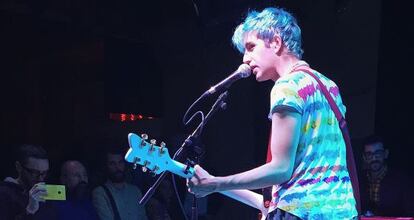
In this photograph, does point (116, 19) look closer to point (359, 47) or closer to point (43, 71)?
point (43, 71)

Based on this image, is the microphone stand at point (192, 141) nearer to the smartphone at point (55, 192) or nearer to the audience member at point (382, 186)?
the smartphone at point (55, 192)

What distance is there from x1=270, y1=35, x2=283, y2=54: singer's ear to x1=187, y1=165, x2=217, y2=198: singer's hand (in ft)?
1.76

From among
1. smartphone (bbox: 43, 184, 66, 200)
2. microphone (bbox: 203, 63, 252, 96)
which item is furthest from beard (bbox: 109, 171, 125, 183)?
microphone (bbox: 203, 63, 252, 96)

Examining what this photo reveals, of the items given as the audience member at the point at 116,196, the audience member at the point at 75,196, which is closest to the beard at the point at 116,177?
the audience member at the point at 116,196

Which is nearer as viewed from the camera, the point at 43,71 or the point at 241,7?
the point at 241,7

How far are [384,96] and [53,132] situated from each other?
4601 mm

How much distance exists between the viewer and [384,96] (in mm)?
5570

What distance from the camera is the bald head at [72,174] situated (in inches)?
231

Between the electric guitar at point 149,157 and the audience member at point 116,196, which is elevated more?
the electric guitar at point 149,157

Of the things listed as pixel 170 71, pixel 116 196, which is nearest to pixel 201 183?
pixel 116 196

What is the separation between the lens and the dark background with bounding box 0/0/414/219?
563 centimetres

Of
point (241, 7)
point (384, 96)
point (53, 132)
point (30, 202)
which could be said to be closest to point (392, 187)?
point (384, 96)

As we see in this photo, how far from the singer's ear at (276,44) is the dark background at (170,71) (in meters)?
3.37

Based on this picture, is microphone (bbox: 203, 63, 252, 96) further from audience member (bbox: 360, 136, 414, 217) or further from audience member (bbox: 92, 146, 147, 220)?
audience member (bbox: 92, 146, 147, 220)
